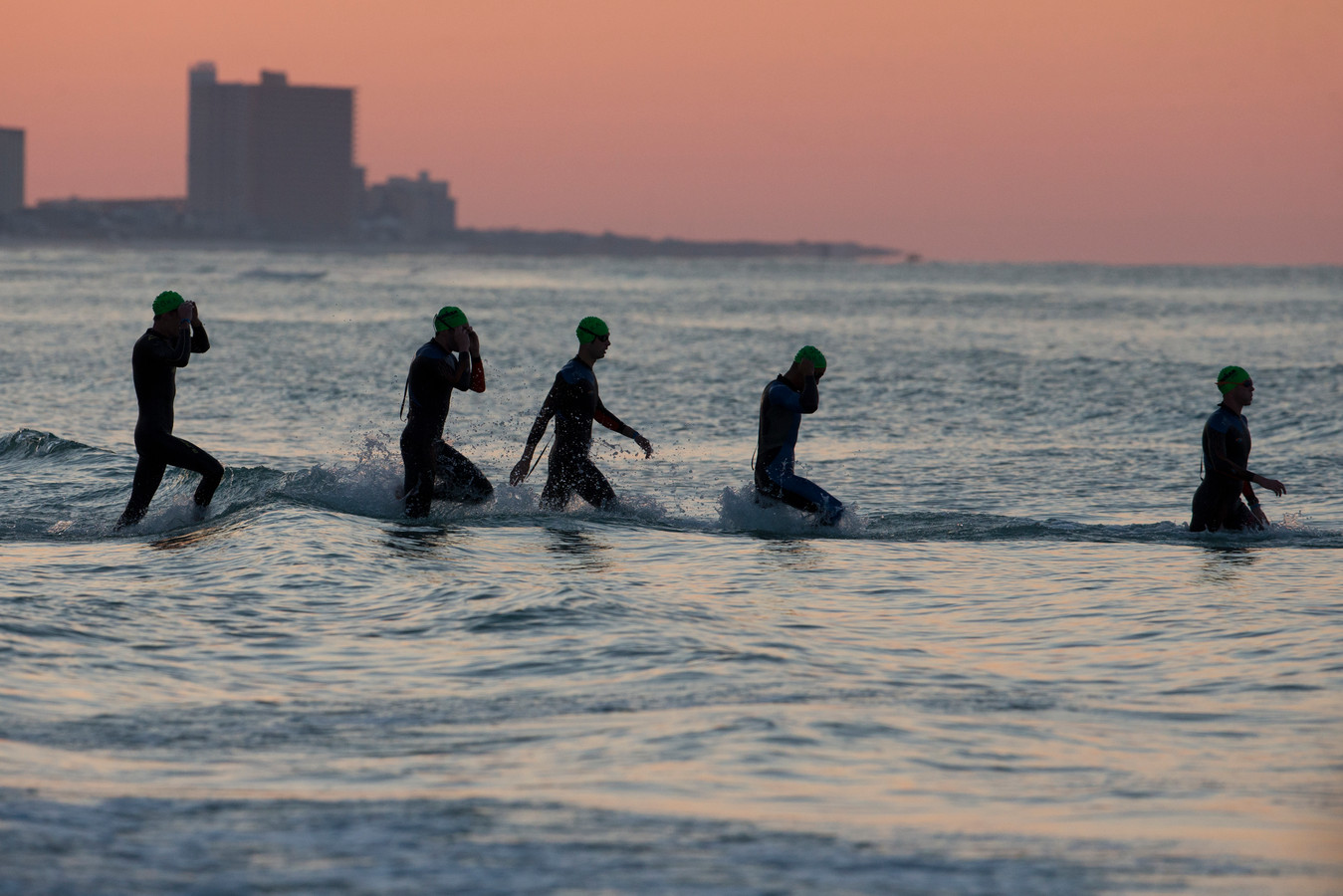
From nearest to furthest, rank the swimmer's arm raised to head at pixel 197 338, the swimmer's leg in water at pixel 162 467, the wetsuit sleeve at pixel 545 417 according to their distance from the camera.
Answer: the swimmer's arm raised to head at pixel 197 338 → the swimmer's leg in water at pixel 162 467 → the wetsuit sleeve at pixel 545 417

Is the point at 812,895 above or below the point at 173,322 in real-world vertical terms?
below

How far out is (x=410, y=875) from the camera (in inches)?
192

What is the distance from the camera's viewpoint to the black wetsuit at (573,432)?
11961mm

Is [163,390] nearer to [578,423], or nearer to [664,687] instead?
[578,423]

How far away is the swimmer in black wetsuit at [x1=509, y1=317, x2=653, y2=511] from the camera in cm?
1189

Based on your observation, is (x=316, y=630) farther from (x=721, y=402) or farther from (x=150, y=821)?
(x=721, y=402)

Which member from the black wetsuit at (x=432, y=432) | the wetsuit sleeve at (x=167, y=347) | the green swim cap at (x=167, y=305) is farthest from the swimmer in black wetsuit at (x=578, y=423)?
the green swim cap at (x=167, y=305)

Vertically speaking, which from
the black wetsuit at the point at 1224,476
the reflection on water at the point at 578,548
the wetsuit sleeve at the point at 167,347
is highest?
the wetsuit sleeve at the point at 167,347

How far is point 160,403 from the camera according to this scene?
11508 millimetres

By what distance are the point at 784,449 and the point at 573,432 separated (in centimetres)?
171

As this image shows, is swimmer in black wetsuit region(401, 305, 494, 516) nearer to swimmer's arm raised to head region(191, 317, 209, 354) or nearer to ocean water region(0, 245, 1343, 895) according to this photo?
ocean water region(0, 245, 1343, 895)

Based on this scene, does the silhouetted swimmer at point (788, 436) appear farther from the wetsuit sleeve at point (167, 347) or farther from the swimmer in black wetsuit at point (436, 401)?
the wetsuit sleeve at point (167, 347)

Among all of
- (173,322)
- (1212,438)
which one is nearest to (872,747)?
(1212,438)

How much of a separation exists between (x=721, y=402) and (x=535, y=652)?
73.7ft
